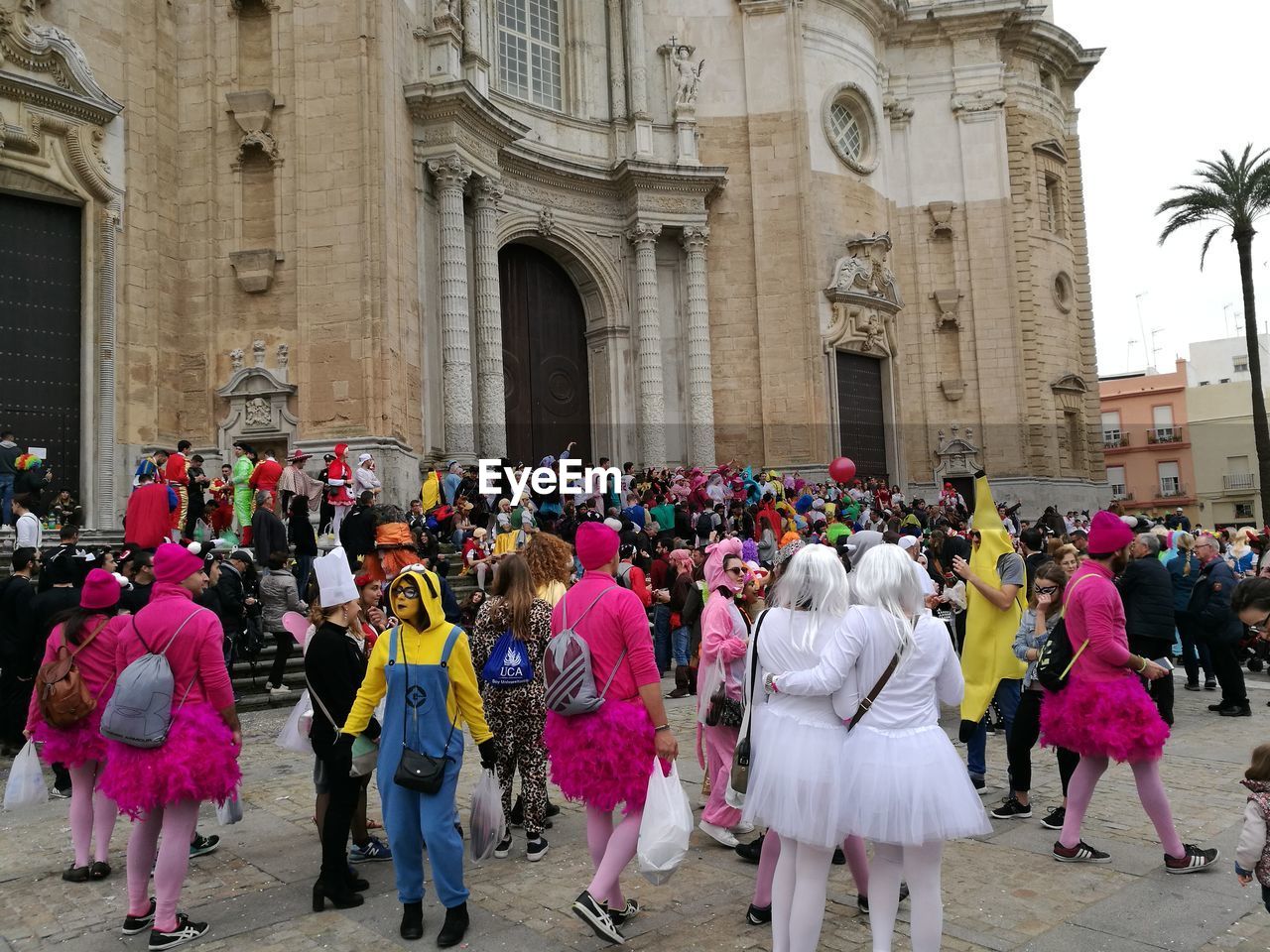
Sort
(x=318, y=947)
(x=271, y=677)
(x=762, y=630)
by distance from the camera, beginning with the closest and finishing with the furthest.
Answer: (x=762, y=630)
(x=318, y=947)
(x=271, y=677)

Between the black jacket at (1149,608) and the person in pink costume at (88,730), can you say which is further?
the black jacket at (1149,608)

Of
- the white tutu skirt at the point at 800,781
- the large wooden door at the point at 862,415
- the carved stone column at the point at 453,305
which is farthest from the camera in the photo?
the large wooden door at the point at 862,415

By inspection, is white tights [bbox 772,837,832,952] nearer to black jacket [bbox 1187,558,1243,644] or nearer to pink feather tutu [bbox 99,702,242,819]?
pink feather tutu [bbox 99,702,242,819]

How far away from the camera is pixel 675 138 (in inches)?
1059

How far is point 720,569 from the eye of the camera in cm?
680

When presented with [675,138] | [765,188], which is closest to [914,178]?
[765,188]

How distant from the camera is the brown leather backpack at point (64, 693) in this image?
5.96m

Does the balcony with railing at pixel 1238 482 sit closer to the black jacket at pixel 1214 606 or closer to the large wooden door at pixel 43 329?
the black jacket at pixel 1214 606

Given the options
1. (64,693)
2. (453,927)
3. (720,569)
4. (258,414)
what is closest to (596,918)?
(453,927)

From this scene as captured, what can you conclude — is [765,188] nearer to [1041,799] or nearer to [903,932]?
[1041,799]

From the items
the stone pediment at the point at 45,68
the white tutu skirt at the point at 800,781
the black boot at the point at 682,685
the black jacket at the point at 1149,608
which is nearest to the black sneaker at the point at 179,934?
the white tutu skirt at the point at 800,781

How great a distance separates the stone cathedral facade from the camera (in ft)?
58.0

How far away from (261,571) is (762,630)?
998 centimetres

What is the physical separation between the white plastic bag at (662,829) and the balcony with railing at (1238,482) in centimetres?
5701
